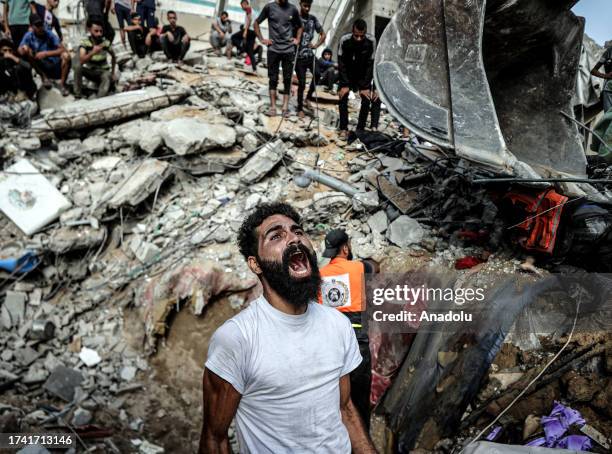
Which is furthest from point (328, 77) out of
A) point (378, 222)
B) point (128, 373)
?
point (128, 373)

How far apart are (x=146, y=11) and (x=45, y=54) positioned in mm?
3123

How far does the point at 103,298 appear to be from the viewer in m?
4.41

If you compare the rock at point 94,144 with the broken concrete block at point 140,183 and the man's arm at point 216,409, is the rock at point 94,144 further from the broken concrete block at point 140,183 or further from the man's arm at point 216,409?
the man's arm at point 216,409

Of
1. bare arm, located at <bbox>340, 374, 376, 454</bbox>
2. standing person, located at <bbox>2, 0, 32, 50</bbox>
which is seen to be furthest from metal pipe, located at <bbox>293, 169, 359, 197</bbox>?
standing person, located at <bbox>2, 0, 32, 50</bbox>

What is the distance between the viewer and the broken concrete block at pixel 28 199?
463 cm

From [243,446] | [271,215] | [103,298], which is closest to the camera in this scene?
[243,446]

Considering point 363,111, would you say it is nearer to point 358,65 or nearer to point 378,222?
point 358,65

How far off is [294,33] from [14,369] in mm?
5641

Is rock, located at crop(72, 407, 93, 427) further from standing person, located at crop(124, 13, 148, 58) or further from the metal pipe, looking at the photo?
standing person, located at crop(124, 13, 148, 58)

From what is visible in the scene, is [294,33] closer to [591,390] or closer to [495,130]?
[495,130]

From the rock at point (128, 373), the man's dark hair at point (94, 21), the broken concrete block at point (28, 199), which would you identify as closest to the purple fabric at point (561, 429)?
the rock at point (128, 373)

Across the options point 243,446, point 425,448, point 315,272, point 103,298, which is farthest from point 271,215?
point 103,298

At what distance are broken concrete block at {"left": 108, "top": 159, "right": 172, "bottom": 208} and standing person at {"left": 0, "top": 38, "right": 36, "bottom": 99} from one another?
2.93m

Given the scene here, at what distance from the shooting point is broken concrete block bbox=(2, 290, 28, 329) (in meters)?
4.08
